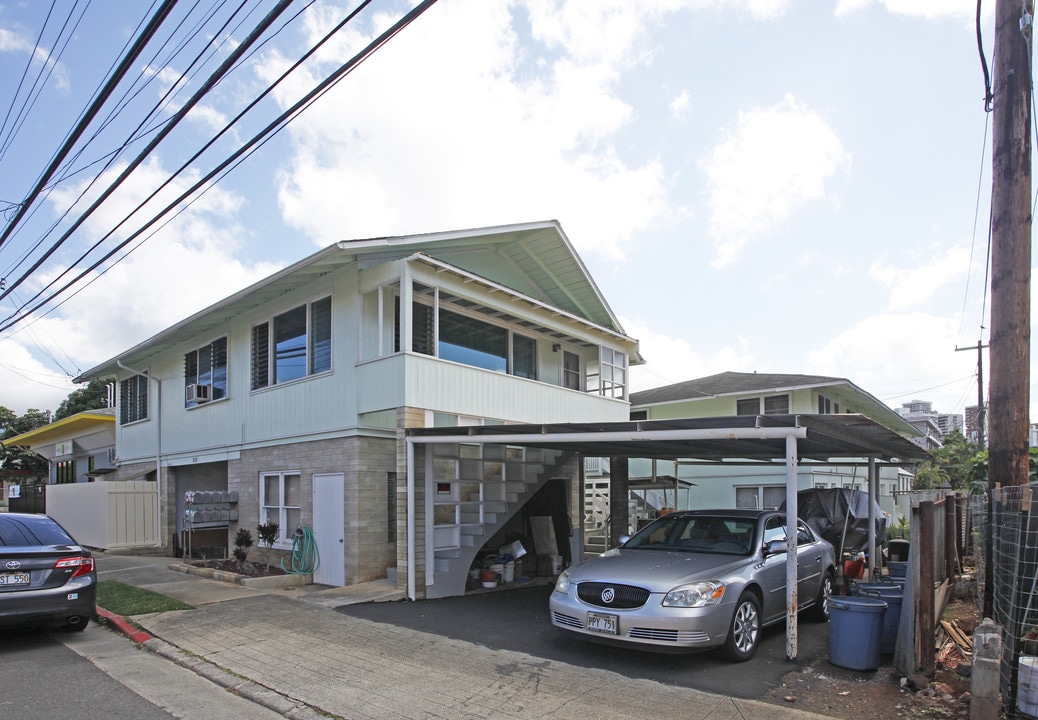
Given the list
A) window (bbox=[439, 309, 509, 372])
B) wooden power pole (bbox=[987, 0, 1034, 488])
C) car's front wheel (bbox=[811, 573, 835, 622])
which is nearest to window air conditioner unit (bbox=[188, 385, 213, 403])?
window (bbox=[439, 309, 509, 372])

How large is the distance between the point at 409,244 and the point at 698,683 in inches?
341

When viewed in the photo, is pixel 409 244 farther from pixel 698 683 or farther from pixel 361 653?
pixel 698 683

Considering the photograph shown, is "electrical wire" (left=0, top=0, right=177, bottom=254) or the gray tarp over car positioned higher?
→ "electrical wire" (left=0, top=0, right=177, bottom=254)

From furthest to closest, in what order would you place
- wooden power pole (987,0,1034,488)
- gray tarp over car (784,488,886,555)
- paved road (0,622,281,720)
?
gray tarp over car (784,488,886,555) < wooden power pole (987,0,1034,488) < paved road (0,622,281,720)

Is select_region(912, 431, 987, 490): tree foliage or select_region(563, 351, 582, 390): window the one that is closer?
select_region(563, 351, 582, 390): window

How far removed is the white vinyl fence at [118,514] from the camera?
18.1m

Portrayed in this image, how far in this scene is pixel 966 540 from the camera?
15508 millimetres

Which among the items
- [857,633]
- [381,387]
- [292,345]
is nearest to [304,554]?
[381,387]

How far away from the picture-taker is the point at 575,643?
795 centimetres

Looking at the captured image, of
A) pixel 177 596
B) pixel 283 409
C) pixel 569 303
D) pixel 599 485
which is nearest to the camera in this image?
pixel 177 596

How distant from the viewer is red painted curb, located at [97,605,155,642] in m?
8.23

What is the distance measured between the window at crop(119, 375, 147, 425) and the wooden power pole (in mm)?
19778

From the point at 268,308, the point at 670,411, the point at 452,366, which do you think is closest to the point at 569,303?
the point at 452,366

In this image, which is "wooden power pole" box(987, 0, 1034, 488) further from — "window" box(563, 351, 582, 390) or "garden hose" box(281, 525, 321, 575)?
"window" box(563, 351, 582, 390)
